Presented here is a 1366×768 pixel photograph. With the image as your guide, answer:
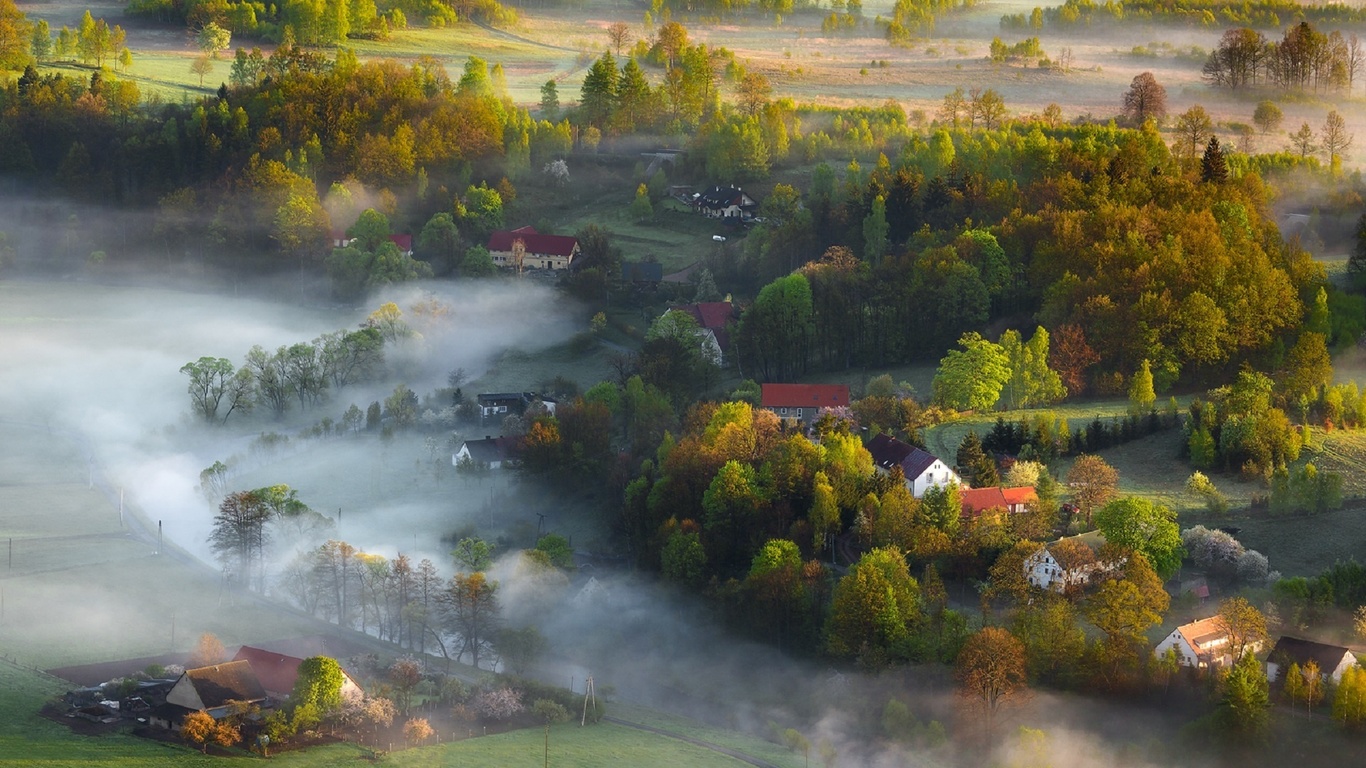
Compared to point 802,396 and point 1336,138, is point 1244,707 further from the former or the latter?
point 1336,138

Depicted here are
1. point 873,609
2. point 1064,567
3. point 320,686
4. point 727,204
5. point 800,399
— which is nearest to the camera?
point 320,686

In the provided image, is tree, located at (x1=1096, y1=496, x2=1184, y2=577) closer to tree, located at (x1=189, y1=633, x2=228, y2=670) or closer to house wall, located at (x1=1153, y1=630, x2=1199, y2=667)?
house wall, located at (x1=1153, y1=630, x2=1199, y2=667)

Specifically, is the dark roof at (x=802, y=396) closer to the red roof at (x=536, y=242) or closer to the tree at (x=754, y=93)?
the red roof at (x=536, y=242)

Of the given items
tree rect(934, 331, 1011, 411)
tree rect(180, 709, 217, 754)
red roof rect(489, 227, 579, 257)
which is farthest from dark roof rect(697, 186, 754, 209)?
tree rect(180, 709, 217, 754)

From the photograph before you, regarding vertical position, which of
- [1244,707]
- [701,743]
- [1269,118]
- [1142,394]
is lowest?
[701,743]

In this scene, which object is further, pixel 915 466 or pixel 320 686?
pixel 915 466

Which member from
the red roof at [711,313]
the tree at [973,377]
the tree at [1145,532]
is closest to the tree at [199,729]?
the tree at [1145,532]

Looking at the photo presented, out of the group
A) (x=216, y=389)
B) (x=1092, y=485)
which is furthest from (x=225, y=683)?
(x=216, y=389)
